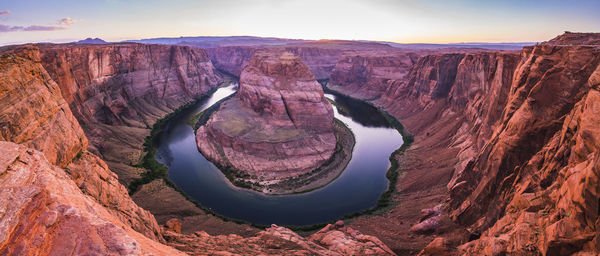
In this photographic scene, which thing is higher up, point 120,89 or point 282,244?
point 120,89

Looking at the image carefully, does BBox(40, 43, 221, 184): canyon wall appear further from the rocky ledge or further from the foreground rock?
the foreground rock

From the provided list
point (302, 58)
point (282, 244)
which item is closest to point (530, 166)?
point (282, 244)

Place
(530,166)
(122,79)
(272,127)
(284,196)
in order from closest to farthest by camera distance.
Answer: (530,166), (284,196), (272,127), (122,79)

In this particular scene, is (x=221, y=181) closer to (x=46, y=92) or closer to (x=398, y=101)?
(x=46, y=92)

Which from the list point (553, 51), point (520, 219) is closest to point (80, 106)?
point (520, 219)

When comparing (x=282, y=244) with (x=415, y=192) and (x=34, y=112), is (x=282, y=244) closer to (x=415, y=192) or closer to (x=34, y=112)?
(x=34, y=112)

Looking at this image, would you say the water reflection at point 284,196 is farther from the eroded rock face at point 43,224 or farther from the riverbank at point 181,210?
the eroded rock face at point 43,224

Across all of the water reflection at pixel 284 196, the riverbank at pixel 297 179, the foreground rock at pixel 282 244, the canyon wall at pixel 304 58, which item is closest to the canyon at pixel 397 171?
the foreground rock at pixel 282 244
